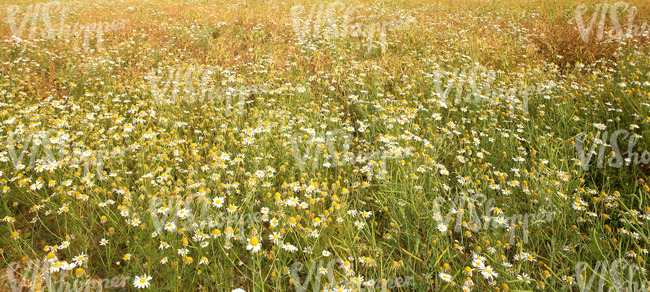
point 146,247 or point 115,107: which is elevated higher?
point 115,107

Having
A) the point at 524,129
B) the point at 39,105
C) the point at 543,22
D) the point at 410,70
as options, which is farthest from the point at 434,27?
the point at 39,105

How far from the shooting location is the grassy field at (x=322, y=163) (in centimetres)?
231

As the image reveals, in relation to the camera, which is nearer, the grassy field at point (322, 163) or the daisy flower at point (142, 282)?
the daisy flower at point (142, 282)

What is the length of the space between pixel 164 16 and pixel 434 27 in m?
7.06

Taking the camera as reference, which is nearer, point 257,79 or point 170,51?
point 257,79

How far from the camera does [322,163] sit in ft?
11.3

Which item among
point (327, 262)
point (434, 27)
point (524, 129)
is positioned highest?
point (434, 27)

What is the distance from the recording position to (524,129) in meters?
4.08

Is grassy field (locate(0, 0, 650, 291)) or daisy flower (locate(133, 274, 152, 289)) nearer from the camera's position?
daisy flower (locate(133, 274, 152, 289))

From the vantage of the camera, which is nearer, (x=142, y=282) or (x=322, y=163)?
(x=142, y=282)

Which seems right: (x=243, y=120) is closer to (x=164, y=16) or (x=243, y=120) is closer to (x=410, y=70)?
(x=410, y=70)

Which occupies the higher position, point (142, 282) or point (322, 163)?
point (322, 163)

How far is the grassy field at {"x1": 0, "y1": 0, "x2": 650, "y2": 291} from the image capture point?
2.31 meters

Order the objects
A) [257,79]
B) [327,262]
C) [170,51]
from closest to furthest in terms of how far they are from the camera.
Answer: [327,262]
[257,79]
[170,51]
